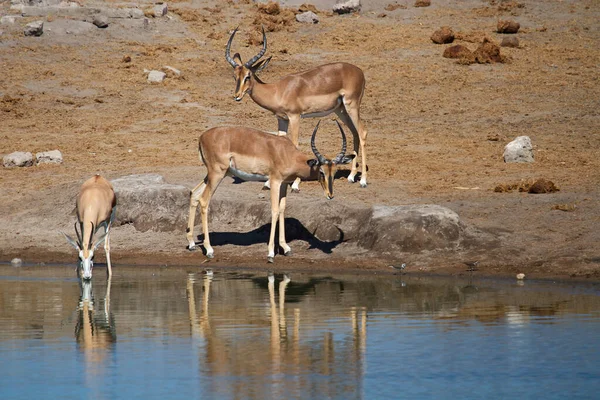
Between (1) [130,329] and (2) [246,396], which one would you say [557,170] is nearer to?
(1) [130,329]

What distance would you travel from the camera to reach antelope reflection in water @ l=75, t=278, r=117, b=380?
34.1ft

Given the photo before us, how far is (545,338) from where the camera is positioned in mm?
10977

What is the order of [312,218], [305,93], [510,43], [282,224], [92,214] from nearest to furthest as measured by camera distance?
[92,214] < [282,224] < [312,218] < [305,93] < [510,43]

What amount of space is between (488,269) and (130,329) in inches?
209

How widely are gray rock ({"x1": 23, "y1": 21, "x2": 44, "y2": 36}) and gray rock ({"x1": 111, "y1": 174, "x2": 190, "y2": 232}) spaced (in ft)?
44.7

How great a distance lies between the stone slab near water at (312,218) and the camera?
51.4 feet

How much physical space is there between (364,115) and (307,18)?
8.41 m

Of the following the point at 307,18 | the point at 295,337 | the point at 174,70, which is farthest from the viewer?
the point at 307,18

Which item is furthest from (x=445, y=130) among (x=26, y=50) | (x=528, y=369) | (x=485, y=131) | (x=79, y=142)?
(x=528, y=369)

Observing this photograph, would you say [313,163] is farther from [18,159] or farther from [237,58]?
[18,159]

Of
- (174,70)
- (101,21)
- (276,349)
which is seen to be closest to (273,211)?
(276,349)

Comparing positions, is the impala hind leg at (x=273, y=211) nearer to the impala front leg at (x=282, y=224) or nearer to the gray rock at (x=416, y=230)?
the impala front leg at (x=282, y=224)

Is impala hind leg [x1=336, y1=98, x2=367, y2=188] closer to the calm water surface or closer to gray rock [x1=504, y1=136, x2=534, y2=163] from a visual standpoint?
gray rock [x1=504, y1=136, x2=534, y2=163]

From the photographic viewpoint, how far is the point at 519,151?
20672 mm
